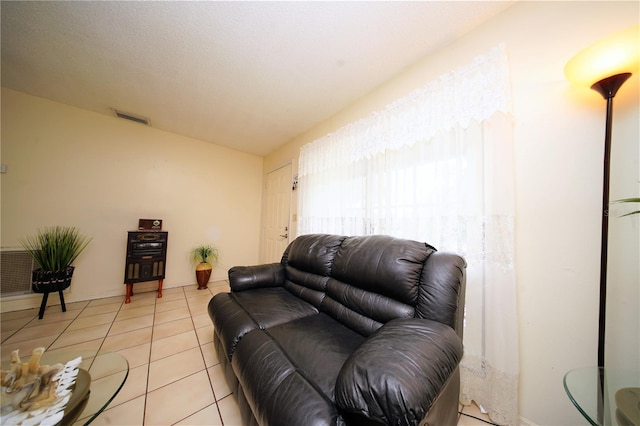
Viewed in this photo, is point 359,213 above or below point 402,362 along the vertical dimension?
above

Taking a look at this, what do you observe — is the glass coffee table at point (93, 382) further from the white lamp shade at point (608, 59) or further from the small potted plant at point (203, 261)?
the white lamp shade at point (608, 59)

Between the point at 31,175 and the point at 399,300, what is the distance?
13.7 ft

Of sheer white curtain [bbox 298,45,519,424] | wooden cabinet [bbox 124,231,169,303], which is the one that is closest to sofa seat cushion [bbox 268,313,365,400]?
sheer white curtain [bbox 298,45,519,424]

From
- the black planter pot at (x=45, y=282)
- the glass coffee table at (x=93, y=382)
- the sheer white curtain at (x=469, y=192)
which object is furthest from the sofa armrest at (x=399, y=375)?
the black planter pot at (x=45, y=282)

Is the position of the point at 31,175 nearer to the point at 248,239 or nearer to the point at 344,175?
the point at 248,239

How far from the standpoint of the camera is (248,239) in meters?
4.03

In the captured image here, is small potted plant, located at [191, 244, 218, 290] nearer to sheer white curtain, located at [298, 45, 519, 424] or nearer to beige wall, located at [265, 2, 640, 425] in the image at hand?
sheer white curtain, located at [298, 45, 519, 424]

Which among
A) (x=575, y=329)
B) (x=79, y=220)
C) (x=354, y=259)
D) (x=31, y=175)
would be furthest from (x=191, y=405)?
(x=31, y=175)

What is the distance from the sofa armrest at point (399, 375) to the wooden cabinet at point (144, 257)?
3.17 m

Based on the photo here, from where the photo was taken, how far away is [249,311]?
1.40 m

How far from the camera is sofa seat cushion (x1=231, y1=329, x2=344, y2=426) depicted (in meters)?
0.67

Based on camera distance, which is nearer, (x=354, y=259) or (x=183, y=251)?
(x=354, y=259)

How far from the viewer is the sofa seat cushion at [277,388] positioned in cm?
67

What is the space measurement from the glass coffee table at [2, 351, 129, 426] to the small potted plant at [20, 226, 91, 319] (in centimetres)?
174
